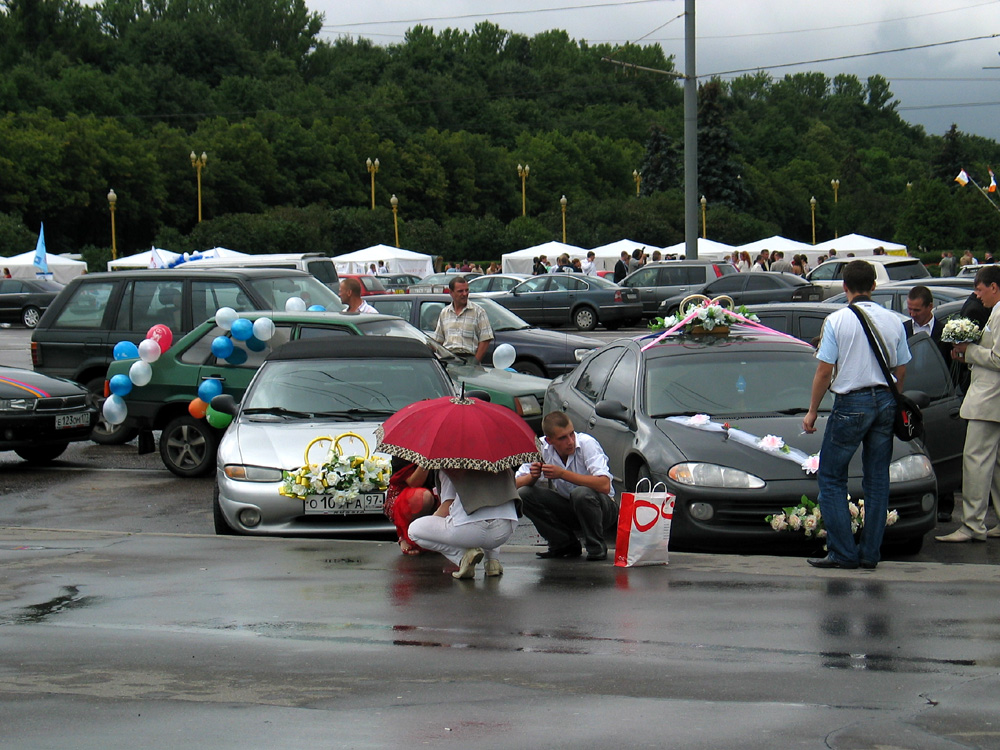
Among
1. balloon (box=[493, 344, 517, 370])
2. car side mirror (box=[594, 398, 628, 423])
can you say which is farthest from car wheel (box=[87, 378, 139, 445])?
car side mirror (box=[594, 398, 628, 423])

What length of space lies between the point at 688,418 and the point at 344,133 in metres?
106

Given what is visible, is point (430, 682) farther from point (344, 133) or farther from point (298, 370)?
point (344, 133)

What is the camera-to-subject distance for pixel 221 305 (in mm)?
14656

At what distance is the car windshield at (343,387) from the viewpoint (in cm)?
979

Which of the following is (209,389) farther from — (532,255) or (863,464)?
(532,255)

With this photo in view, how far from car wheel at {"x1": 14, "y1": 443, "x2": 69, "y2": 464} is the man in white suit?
8.96 metres

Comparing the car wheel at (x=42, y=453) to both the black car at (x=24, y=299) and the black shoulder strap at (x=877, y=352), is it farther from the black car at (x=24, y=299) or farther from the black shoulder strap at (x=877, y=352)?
the black car at (x=24, y=299)

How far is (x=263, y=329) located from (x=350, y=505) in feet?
13.9

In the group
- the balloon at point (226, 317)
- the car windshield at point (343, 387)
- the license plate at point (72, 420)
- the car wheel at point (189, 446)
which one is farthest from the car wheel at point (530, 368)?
the car windshield at point (343, 387)

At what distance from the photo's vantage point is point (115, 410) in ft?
42.1

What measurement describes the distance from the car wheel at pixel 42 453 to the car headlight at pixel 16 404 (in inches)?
23.6

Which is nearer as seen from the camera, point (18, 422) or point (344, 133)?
point (18, 422)

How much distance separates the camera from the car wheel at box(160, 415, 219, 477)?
495 inches

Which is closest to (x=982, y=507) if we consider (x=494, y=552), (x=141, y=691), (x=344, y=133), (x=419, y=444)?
(x=494, y=552)
